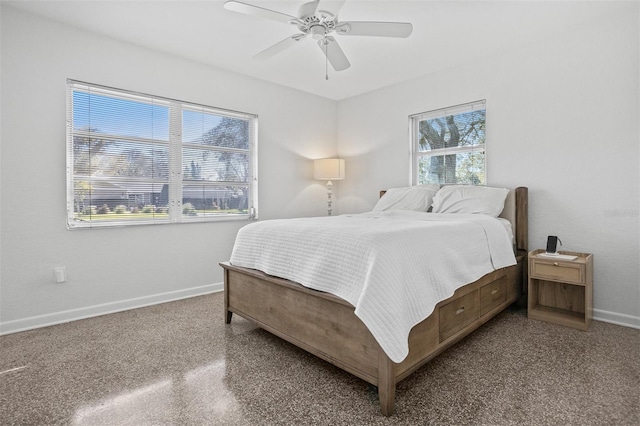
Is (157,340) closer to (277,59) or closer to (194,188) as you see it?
(194,188)

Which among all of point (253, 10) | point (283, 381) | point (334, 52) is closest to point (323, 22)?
point (334, 52)

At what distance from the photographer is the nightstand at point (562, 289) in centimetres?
247

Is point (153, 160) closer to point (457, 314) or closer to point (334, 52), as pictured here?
point (334, 52)

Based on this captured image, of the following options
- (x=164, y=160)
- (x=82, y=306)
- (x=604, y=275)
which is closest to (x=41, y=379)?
(x=82, y=306)

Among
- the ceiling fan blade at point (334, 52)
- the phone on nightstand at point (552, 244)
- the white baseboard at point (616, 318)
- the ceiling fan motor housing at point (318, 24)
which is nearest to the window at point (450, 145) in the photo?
the phone on nightstand at point (552, 244)

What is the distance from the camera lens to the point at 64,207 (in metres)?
2.77

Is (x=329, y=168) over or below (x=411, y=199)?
over

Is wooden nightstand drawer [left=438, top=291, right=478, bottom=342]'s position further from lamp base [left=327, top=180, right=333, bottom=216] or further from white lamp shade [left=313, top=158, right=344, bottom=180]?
lamp base [left=327, top=180, right=333, bottom=216]

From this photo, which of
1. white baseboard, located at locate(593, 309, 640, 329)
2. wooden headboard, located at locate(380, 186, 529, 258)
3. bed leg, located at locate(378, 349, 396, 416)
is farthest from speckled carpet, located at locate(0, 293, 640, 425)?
wooden headboard, located at locate(380, 186, 529, 258)

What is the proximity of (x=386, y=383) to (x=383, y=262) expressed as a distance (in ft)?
1.77

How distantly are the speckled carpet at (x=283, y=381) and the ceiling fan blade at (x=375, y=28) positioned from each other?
2.09 meters

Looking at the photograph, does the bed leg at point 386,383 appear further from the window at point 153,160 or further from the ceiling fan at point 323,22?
the window at point 153,160

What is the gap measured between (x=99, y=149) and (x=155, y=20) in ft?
3.94

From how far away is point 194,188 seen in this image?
3.59 meters
